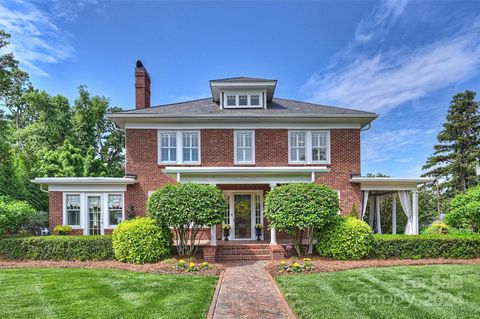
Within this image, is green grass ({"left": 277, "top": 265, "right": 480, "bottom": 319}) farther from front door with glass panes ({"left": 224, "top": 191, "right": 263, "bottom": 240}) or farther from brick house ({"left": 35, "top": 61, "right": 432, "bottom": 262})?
front door with glass panes ({"left": 224, "top": 191, "right": 263, "bottom": 240})

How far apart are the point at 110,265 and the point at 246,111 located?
9.04 m

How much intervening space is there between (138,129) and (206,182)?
460cm

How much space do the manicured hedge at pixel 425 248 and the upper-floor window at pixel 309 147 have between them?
5051mm

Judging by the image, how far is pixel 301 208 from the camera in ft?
35.7

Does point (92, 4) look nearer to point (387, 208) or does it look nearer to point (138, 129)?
point (138, 129)

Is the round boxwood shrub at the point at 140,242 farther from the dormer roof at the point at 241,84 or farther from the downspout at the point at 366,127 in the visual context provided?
the downspout at the point at 366,127

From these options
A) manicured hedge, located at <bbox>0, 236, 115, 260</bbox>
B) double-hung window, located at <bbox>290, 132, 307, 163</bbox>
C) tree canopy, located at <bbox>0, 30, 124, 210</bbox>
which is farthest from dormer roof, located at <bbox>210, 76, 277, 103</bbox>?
tree canopy, located at <bbox>0, 30, 124, 210</bbox>

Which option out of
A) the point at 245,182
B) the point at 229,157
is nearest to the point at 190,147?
the point at 229,157

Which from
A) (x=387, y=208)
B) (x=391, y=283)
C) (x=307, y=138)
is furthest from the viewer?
(x=387, y=208)

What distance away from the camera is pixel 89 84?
28.8 metres

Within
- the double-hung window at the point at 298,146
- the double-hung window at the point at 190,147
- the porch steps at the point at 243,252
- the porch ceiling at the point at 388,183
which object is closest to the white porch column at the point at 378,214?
the porch ceiling at the point at 388,183

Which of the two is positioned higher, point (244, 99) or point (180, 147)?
point (244, 99)

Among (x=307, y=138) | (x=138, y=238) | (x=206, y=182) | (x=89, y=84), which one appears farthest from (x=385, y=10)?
(x=89, y=84)

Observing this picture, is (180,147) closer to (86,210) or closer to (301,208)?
(86,210)
